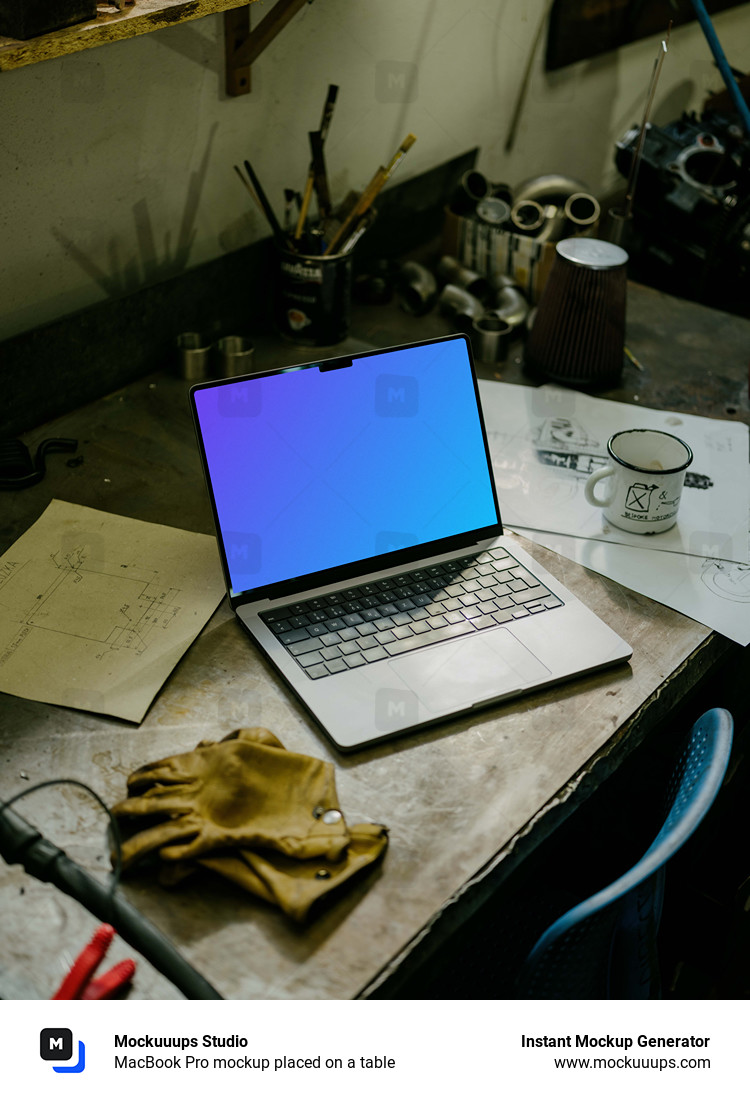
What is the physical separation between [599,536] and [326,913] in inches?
23.9

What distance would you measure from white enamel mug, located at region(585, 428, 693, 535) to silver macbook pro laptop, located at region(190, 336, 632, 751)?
0.16 m

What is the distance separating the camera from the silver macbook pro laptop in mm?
904

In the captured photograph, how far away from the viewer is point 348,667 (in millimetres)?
901

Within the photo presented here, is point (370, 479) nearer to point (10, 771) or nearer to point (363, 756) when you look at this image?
point (363, 756)

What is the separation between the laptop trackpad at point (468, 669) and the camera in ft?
2.91

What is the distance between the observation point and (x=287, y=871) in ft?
2.39

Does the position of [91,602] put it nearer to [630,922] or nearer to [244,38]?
[630,922]

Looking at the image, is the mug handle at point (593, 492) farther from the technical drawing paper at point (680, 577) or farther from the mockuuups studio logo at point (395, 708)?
the mockuuups studio logo at point (395, 708)

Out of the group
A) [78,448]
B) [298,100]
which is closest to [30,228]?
[78,448]

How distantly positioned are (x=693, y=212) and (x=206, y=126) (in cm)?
94

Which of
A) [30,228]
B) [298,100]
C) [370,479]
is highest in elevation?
[298,100]

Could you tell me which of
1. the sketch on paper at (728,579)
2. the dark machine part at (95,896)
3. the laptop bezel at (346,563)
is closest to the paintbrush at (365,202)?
the laptop bezel at (346,563)

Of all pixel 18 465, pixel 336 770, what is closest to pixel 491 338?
pixel 18 465
